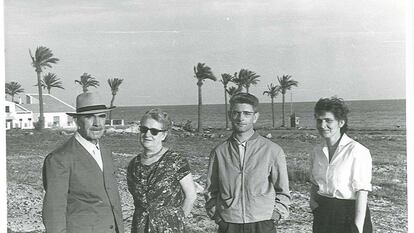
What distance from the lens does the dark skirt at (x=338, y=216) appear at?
2.28m

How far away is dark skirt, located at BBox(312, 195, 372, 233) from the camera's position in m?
2.28

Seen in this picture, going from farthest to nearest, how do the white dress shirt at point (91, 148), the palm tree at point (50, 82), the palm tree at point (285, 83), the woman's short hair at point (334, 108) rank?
the palm tree at point (285, 83) < the palm tree at point (50, 82) < the woman's short hair at point (334, 108) < the white dress shirt at point (91, 148)

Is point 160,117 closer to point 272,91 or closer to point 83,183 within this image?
point 83,183

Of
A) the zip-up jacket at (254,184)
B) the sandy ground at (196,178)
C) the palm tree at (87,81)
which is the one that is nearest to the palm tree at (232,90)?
the sandy ground at (196,178)

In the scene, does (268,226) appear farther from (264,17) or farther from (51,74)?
(51,74)

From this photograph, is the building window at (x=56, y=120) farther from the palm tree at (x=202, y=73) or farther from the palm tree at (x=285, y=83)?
the palm tree at (x=285, y=83)

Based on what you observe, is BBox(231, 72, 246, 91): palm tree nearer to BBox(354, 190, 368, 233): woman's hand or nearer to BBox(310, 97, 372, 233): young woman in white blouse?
BBox(310, 97, 372, 233): young woman in white blouse

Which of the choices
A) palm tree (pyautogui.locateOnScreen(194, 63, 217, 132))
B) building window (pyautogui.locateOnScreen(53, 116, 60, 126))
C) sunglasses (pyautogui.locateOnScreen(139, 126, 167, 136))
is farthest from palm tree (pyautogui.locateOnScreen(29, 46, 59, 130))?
sunglasses (pyautogui.locateOnScreen(139, 126, 167, 136))

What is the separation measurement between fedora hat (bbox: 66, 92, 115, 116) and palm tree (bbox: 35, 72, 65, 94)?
129 cm

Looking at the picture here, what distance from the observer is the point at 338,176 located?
90.0 inches

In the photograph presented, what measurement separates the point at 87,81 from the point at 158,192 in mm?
1557

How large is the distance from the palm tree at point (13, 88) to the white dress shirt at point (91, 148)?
1399 mm

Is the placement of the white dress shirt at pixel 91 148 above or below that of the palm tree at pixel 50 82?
below

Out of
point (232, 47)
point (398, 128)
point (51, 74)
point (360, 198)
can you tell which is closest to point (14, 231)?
point (51, 74)
